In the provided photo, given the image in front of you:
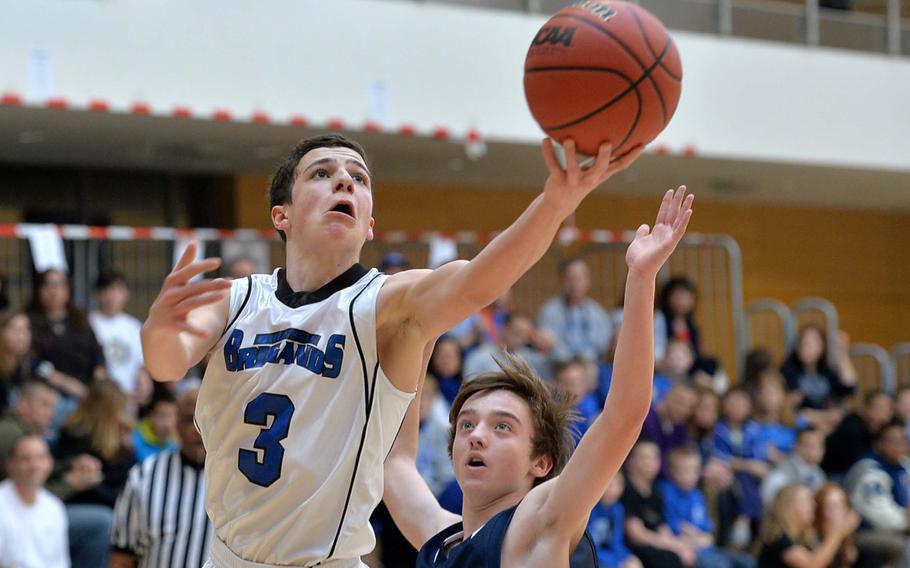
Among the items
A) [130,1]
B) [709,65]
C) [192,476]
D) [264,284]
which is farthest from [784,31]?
[264,284]

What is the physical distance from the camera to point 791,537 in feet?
33.0

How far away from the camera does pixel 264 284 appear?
3.83 meters

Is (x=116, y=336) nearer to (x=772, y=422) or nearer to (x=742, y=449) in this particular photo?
(x=742, y=449)

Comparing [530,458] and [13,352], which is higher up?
[13,352]

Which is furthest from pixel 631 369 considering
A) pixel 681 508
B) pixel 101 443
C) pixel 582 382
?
pixel 681 508

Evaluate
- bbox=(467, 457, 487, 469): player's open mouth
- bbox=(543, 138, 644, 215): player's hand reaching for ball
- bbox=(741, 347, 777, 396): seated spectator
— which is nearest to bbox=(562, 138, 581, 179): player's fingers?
bbox=(543, 138, 644, 215): player's hand reaching for ball

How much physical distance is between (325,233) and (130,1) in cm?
737

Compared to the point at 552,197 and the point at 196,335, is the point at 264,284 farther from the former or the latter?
the point at 552,197

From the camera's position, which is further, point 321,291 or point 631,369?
point 321,291

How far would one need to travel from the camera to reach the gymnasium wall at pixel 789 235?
15594mm

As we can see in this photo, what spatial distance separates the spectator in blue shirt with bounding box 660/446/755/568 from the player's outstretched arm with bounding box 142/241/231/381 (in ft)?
22.0

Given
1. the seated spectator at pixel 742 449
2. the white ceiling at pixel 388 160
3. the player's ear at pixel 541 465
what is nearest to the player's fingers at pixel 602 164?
the player's ear at pixel 541 465

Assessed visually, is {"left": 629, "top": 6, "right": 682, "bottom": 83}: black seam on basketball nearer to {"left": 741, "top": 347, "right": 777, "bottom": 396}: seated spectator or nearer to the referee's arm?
the referee's arm

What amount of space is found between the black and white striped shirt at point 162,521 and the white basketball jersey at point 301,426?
3.02 metres
